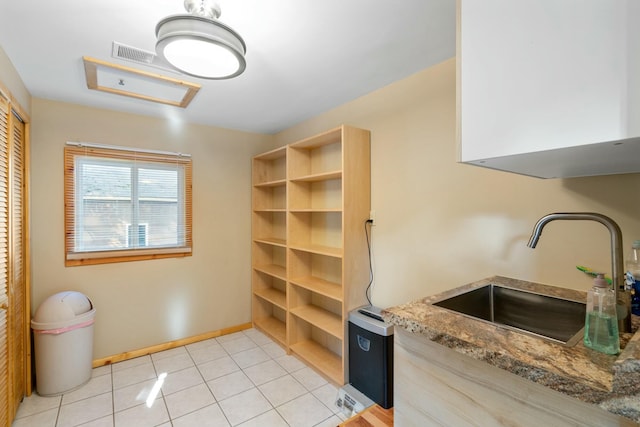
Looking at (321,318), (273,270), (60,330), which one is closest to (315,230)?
(273,270)

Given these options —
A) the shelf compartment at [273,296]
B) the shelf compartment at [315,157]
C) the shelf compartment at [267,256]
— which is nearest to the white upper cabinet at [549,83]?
the shelf compartment at [315,157]

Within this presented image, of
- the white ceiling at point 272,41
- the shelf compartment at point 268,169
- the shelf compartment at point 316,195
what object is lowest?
the shelf compartment at point 316,195

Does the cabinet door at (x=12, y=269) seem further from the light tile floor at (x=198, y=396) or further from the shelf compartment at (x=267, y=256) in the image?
the shelf compartment at (x=267, y=256)

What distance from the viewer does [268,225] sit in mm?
3797

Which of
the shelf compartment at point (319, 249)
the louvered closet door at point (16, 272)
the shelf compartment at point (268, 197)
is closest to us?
the louvered closet door at point (16, 272)

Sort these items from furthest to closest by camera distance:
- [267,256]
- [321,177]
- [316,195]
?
[267,256]
[316,195]
[321,177]

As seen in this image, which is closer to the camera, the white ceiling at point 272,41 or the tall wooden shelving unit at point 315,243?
the white ceiling at point 272,41

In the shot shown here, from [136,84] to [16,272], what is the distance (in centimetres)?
162

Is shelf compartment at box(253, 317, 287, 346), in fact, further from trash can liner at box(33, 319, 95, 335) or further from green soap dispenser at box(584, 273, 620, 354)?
green soap dispenser at box(584, 273, 620, 354)

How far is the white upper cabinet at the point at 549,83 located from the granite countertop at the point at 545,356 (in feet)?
1.73

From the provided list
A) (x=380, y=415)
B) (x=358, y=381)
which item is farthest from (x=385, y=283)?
(x=380, y=415)

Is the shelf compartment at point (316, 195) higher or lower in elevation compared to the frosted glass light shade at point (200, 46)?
lower

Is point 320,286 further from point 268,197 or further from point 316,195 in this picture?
point 268,197

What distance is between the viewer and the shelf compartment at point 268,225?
12.0 feet
